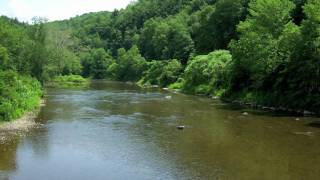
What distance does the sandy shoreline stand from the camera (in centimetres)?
4089

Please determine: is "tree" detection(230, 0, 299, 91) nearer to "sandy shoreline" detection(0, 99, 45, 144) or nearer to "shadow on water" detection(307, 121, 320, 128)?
"shadow on water" detection(307, 121, 320, 128)

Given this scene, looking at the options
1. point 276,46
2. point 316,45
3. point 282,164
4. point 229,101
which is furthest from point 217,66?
point 282,164

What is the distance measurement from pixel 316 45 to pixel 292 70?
676 centimetres

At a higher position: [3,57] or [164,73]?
[3,57]

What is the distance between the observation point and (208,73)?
302 ft

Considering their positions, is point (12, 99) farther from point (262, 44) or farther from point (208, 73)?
point (208, 73)

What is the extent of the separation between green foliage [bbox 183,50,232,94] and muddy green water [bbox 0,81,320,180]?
87.2 ft

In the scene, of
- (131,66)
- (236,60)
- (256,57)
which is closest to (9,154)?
(256,57)

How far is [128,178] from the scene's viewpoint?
Result: 1123 inches

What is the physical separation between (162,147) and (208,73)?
55.7m

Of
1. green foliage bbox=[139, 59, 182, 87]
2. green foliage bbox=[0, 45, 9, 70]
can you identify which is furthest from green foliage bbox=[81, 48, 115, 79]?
green foliage bbox=[0, 45, 9, 70]

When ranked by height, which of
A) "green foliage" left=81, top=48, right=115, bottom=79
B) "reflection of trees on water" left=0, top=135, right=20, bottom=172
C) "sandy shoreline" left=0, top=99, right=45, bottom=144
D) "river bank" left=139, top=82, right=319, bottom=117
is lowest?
"reflection of trees on water" left=0, top=135, right=20, bottom=172

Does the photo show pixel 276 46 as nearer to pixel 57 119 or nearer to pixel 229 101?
pixel 229 101

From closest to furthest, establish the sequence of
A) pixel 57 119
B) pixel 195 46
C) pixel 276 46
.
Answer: pixel 57 119, pixel 276 46, pixel 195 46
